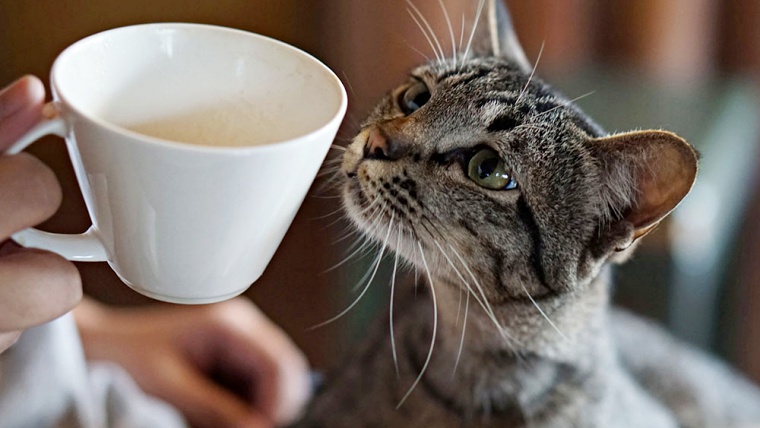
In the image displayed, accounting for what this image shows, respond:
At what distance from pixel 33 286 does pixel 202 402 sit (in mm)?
430

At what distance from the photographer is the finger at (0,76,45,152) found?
0.41m

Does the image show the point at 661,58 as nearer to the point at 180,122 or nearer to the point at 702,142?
the point at 702,142

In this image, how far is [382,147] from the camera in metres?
0.57

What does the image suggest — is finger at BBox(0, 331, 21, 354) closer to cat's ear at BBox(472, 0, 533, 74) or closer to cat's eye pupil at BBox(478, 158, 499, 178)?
cat's eye pupil at BBox(478, 158, 499, 178)

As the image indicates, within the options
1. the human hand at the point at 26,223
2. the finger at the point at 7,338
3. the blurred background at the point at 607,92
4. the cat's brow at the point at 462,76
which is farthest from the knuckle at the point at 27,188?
the blurred background at the point at 607,92

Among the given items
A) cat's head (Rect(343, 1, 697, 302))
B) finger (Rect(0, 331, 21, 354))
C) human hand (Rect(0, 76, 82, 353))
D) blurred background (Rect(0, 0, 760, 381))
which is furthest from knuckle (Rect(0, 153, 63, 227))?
blurred background (Rect(0, 0, 760, 381))

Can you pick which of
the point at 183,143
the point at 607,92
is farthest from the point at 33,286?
the point at 607,92

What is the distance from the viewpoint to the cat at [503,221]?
580 mm

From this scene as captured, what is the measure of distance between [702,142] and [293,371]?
2.51ft

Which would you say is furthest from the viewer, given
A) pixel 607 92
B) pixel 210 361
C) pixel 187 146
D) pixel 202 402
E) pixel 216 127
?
pixel 607 92

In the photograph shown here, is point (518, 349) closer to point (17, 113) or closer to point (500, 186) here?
point (500, 186)

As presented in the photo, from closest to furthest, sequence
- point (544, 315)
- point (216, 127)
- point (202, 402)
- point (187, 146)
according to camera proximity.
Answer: point (187, 146) → point (216, 127) → point (544, 315) → point (202, 402)

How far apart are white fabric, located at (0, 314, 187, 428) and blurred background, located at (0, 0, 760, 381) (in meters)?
0.36

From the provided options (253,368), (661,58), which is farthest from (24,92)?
(661,58)
